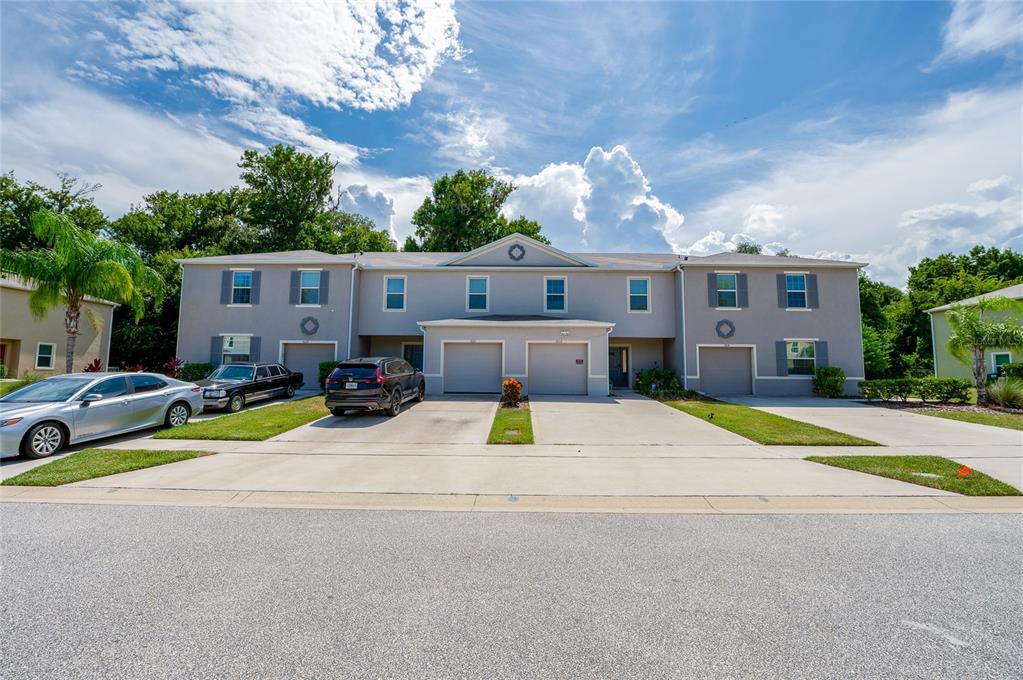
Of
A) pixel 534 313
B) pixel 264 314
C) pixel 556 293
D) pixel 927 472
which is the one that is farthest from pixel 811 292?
pixel 264 314

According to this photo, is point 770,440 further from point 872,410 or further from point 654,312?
point 654,312

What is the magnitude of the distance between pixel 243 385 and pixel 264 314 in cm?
628

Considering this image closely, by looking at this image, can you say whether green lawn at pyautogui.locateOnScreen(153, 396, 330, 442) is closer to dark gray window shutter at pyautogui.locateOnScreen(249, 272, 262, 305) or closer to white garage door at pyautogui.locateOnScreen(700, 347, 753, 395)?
dark gray window shutter at pyautogui.locateOnScreen(249, 272, 262, 305)

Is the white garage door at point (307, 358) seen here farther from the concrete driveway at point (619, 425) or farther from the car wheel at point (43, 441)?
the car wheel at point (43, 441)

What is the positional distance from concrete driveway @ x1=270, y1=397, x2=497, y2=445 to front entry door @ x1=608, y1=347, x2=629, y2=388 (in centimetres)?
867

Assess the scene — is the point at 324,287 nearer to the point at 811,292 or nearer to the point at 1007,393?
the point at 811,292

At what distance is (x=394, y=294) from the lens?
20750mm

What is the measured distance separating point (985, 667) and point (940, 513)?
386 centimetres

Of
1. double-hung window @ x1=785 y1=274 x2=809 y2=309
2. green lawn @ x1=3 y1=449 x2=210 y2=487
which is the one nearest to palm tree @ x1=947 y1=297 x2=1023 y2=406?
double-hung window @ x1=785 y1=274 x2=809 y2=309

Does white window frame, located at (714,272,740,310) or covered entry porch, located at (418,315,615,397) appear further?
white window frame, located at (714,272,740,310)

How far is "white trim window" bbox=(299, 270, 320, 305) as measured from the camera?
20.1 metres

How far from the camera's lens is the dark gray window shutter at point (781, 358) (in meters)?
19.4

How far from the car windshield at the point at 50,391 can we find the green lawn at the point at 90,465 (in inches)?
47.7

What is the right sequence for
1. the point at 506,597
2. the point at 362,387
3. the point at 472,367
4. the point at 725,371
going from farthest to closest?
the point at 725,371 → the point at 472,367 → the point at 362,387 → the point at 506,597
